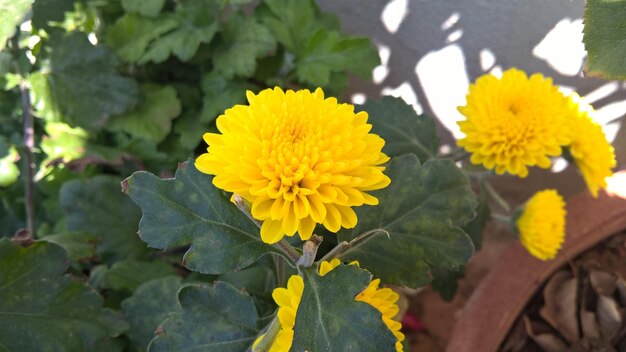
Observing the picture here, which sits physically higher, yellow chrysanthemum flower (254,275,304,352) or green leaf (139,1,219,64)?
green leaf (139,1,219,64)

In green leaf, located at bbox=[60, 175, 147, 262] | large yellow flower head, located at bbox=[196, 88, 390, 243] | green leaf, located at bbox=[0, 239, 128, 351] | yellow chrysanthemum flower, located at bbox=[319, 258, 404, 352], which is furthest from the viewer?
green leaf, located at bbox=[60, 175, 147, 262]

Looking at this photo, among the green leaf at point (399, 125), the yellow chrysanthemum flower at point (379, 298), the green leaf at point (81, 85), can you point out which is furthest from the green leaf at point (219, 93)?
the yellow chrysanthemum flower at point (379, 298)

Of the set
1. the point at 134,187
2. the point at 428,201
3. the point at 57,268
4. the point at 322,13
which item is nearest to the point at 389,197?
the point at 428,201

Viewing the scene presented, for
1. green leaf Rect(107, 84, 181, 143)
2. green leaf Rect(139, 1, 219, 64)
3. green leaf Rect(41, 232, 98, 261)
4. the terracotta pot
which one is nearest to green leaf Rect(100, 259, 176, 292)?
green leaf Rect(41, 232, 98, 261)

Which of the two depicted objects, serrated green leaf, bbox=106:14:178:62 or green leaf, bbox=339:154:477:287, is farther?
serrated green leaf, bbox=106:14:178:62

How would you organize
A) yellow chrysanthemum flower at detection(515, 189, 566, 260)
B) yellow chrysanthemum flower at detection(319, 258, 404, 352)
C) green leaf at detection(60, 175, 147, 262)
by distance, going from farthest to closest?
green leaf at detection(60, 175, 147, 262) < yellow chrysanthemum flower at detection(515, 189, 566, 260) < yellow chrysanthemum flower at detection(319, 258, 404, 352)

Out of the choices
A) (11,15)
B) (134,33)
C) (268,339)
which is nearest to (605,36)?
(268,339)

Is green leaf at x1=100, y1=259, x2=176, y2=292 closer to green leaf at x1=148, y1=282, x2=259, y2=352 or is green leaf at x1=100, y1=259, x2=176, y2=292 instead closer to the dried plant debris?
green leaf at x1=148, y1=282, x2=259, y2=352
